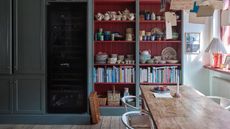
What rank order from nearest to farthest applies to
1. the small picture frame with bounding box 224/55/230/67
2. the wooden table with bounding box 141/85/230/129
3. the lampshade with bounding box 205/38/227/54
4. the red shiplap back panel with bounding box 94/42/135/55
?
the wooden table with bounding box 141/85/230/129, the lampshade with bounding box 205/38/227/54, the small picture frame with bounding box 224/55/230/67, the red shiplap back panel with bounding box 94/42/135/55

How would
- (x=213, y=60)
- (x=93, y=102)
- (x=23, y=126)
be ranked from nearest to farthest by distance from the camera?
(x=93, y=102), (x=23, y=126), (x=213, y=60)

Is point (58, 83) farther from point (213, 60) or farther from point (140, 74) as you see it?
point (213, 60)

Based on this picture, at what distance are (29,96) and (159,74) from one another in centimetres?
219

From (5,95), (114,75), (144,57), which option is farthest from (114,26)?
(5,95)

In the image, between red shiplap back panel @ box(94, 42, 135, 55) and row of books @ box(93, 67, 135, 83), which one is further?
red shiplap back panel @ box(94, 42, 135, 55)

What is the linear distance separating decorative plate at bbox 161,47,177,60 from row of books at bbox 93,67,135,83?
654mm

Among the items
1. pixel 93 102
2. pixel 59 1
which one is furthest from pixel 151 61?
pixel 59 1

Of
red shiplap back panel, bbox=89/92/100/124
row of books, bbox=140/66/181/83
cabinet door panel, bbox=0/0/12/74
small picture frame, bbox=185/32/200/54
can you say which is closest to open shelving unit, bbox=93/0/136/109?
row of books, bbox=140/66/181/83

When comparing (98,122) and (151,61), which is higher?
(151,61)

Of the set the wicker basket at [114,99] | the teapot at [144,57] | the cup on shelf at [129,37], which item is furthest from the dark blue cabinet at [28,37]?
the teapot at [144,57]

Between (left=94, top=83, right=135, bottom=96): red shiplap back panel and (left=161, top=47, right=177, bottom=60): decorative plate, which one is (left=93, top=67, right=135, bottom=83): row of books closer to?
(left=94, top=83, right=135, bottom=96): red shiplap back panel

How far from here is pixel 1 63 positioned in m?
4.60

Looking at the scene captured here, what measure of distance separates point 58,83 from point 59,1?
1310 millimetres

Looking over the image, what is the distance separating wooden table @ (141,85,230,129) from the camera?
6.56 feet
